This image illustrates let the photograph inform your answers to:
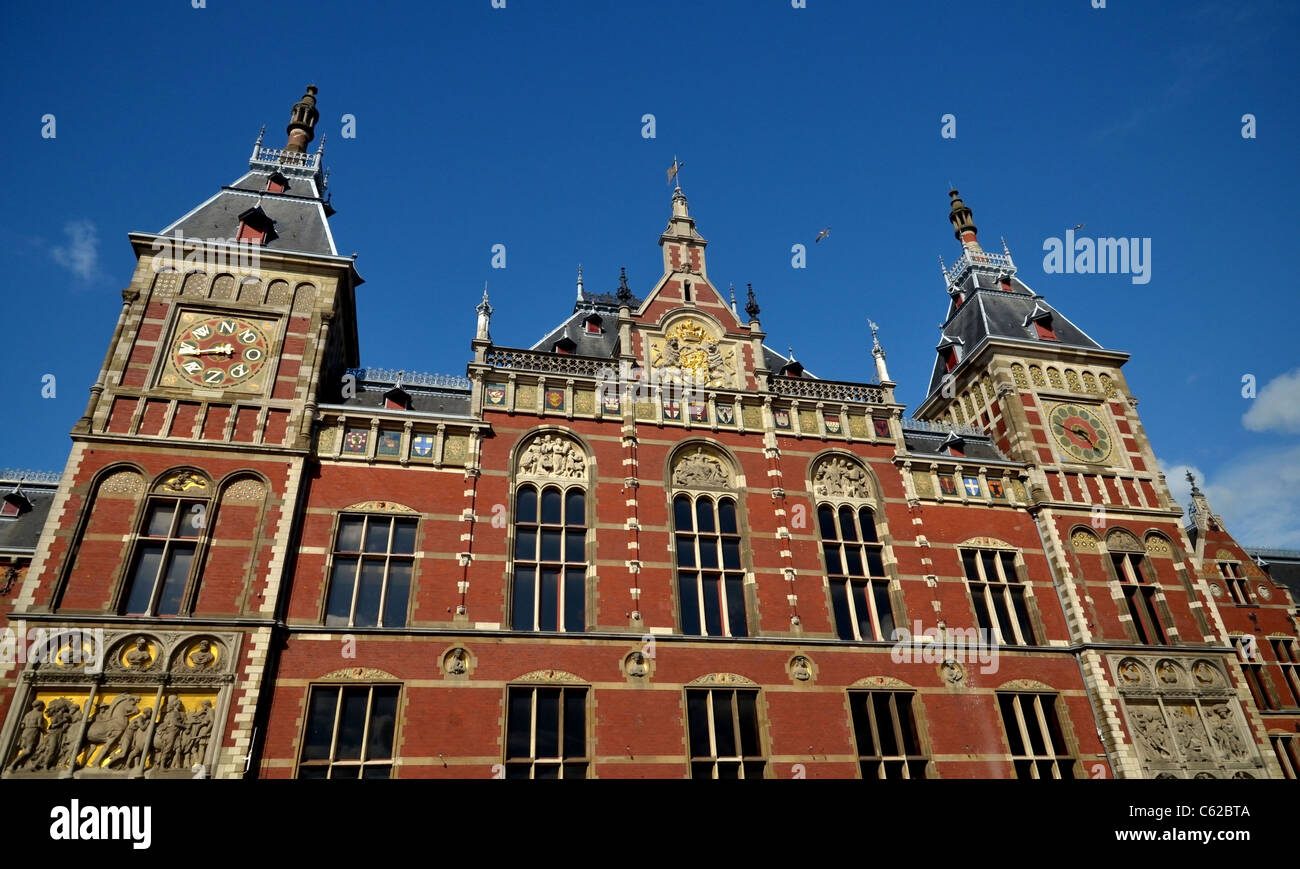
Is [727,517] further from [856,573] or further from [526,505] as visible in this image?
[526,505]

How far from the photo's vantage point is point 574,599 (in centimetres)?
2044

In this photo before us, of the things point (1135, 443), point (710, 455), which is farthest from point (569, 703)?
point (1135, 443)

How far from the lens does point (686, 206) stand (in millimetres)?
28547

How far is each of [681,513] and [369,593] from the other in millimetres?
9006

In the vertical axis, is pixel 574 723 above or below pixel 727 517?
below

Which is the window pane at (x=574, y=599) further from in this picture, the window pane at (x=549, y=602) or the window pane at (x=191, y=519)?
the window pane at (x=191, y=519)

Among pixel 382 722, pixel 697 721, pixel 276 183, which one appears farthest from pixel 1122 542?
pixel 276 183

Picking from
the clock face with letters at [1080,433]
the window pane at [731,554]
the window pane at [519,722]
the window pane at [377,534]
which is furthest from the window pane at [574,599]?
the clock face with letters at [1080,433]

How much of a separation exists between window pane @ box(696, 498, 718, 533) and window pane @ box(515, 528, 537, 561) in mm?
4855

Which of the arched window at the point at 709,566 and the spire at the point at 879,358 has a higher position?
the spire at the point at 879,358

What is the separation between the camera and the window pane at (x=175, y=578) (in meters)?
17.5

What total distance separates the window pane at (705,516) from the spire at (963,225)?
882 inches
